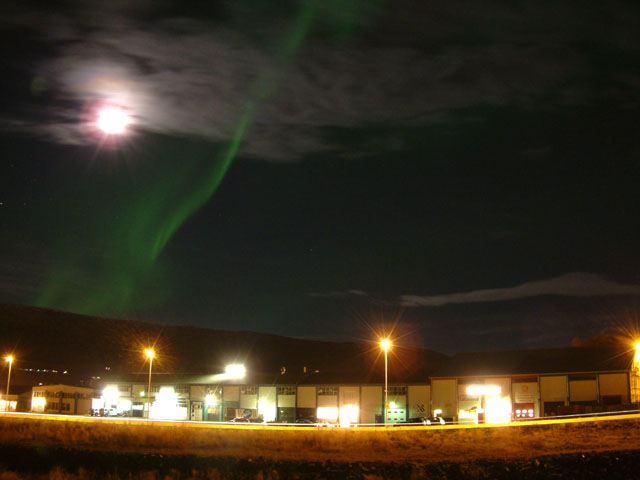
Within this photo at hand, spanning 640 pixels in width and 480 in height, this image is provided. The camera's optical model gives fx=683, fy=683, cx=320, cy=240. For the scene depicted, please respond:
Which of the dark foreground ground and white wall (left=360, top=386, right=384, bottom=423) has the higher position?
white wall (left=360, top=386, right=384, bottom=423)

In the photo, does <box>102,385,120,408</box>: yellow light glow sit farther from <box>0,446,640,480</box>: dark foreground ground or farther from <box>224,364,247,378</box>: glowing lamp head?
<box>0,446,640,480</box>: dark foreground ground

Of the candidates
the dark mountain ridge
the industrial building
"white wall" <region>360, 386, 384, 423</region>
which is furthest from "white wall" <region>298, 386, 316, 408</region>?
the dark mountain ridge

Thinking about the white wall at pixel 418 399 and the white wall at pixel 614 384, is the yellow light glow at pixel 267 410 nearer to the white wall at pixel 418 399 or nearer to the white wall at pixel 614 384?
the white wall at pixel 418 399

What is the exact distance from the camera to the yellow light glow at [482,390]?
5791 centimetres

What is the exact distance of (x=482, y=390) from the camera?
58.5 metres

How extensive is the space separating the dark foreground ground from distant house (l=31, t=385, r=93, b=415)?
28.0 meters

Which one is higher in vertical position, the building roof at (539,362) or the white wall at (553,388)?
the building roof at (539,362)

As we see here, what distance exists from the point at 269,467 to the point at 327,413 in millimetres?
27278

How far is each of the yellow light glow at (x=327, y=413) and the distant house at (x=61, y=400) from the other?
30062 millimetres

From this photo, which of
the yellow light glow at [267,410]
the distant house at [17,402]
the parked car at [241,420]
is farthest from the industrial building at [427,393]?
the distant house at [17,402]

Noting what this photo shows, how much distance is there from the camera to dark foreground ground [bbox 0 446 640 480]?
32.9 metres

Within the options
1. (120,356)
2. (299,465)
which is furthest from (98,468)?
(120,356)

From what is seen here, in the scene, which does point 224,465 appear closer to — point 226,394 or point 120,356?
point 226,394

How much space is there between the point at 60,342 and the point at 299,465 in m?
139
